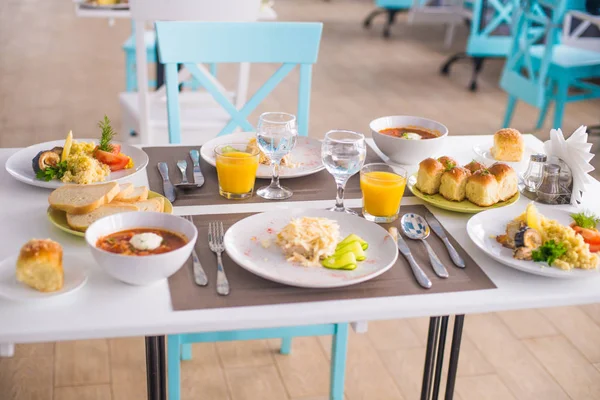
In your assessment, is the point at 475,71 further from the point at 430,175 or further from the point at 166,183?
the point at 166,183

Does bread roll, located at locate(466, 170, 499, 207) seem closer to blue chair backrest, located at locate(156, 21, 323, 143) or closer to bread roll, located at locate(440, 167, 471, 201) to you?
bread roll, located at locate(440, 167, 471, 201)

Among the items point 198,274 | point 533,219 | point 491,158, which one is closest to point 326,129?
point 491,158

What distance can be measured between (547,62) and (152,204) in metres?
3.05

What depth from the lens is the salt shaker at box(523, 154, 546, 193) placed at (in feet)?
4.97

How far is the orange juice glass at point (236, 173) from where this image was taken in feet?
4.68

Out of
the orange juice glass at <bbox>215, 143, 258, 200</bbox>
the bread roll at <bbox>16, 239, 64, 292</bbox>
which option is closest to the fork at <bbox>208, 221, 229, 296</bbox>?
the orange juice glass at <bbox>215, 143, 258, 200</bbox>

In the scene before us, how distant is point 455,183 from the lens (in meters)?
1.44

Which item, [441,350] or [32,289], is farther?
[441,350]

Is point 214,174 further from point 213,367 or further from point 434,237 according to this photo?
point 213,367

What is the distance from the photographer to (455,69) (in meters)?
5.81

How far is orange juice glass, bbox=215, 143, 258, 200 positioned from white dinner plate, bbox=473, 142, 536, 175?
0.55 metres

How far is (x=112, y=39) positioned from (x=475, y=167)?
5233mm

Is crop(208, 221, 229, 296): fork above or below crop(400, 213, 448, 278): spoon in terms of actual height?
below

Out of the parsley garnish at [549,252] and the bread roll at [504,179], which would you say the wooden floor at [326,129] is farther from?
the parsley garnish at [549,252]
